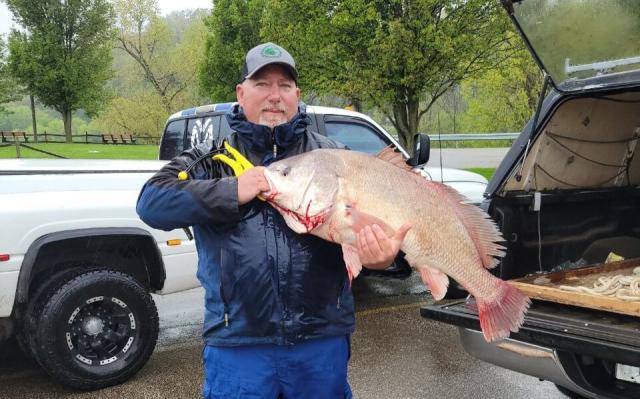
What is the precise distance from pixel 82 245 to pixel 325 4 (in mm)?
18560

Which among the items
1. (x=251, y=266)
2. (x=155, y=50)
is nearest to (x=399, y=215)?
(x=251, y=266)

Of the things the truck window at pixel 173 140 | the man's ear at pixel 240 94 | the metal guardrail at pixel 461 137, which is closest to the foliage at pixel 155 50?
the metal guardrail at pixel 461 137

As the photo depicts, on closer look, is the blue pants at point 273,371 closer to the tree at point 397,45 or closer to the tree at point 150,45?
the tree at point 397,45

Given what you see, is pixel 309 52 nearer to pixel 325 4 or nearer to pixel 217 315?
pixel 325 4

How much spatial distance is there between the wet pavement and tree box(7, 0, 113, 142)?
146 feet

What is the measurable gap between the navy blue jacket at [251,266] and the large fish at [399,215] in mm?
156

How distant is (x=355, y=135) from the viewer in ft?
21.6

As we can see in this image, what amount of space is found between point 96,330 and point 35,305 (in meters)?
0.45

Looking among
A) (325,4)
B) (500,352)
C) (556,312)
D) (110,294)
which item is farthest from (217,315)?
(325,4)

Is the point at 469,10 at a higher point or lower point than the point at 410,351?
higher

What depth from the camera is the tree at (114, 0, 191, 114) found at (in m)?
56.0

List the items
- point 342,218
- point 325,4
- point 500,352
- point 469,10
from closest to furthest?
point 342,218, point 500,352, point 469,10, point 325,4

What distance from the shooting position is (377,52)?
2008 centimetres

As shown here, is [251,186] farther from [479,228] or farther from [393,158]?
[479,228]
